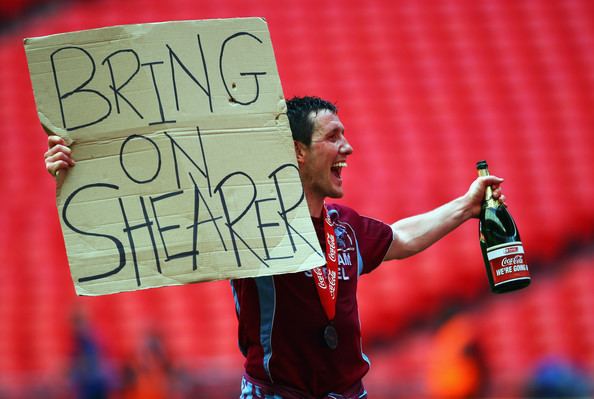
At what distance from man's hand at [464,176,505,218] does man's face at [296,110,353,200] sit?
56cm

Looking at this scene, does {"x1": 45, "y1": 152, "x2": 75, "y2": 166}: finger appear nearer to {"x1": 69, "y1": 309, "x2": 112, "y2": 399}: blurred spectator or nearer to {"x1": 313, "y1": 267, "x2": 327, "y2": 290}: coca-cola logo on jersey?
{"x1": 313, "y1": 267, "x2": 327, "y2": 290}: coca-cola logo on jersey

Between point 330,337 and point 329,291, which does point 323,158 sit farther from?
point 330,337

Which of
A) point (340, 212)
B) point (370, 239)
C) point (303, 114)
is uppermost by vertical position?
point (303, 114)

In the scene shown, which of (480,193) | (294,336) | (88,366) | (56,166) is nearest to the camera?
(56,166)

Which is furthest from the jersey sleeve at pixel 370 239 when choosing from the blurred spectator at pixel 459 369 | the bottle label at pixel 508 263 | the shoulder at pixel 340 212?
the blurred spectator at pixel 459 369

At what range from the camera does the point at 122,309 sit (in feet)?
33.4

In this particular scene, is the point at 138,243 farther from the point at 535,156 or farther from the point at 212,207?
the point at 535,156

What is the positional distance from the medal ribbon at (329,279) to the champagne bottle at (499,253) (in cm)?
60

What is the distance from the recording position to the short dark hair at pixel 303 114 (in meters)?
3.88

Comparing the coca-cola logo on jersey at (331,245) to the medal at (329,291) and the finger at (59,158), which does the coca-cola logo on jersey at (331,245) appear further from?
the finger at (59,158)

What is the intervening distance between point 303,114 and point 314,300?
72 centimetres

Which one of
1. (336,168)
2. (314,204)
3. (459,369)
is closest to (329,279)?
(314,204)

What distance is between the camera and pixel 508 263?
12.7ft

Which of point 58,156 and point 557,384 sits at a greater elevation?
point 58,156
